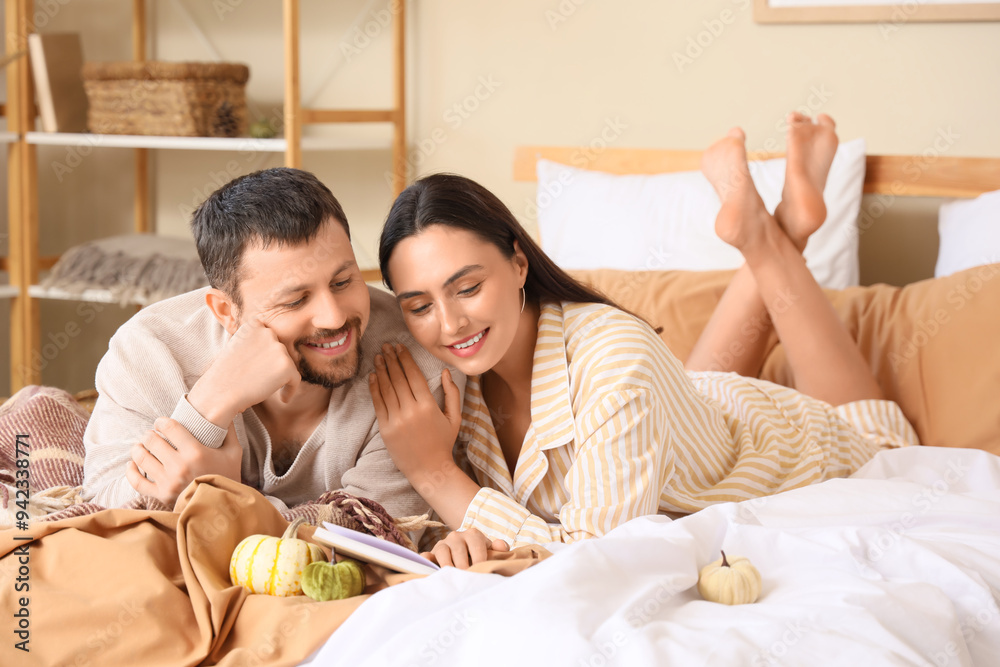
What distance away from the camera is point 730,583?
0.87 meters

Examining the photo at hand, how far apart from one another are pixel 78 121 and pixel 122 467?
188 cm

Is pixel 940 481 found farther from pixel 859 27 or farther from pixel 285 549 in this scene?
pixel 859 27

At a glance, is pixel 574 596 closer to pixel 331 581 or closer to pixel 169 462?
pixel 331 581

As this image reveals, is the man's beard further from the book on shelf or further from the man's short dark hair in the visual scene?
the book on shelf

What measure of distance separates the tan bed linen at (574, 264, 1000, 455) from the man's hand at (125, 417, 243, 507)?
98cm

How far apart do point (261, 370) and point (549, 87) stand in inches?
59.3

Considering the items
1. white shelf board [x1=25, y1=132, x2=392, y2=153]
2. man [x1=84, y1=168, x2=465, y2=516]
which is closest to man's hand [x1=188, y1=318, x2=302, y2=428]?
man [x1=84, y1=168, x2=465, y2=516]

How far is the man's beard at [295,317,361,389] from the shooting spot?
123cm

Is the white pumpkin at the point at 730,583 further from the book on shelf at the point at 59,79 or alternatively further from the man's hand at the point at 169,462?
the book on shelf at the point at 59,79

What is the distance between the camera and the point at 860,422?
66.3 inches

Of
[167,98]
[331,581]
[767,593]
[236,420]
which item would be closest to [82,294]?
[167,98]

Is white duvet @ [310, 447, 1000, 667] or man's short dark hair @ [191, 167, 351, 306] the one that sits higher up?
man's short dark hair @ [191, 167, 351, 306]

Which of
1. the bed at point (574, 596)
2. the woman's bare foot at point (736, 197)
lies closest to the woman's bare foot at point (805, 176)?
the woman's bare foot at point (736, 197)

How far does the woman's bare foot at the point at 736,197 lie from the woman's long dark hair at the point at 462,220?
1.47 feet
